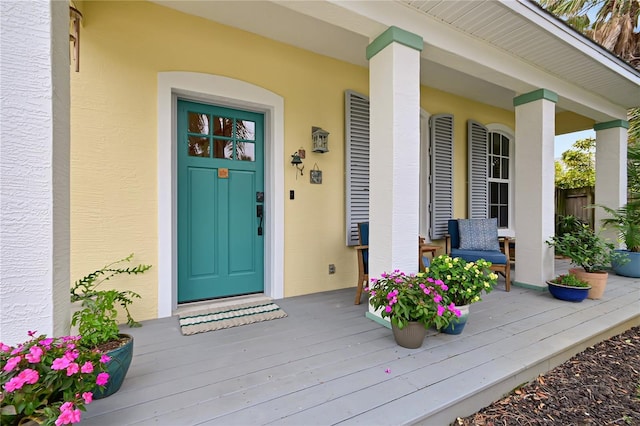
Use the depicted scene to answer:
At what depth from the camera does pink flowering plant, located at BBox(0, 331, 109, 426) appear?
0.95 meters

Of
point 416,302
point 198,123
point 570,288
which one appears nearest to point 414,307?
point 416,302

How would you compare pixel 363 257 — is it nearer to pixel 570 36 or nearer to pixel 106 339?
pixel 106 339

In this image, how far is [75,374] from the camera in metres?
1.07

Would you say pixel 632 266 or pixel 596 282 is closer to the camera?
pixel 596 282

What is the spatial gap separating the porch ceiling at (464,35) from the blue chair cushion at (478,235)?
69.4 inches

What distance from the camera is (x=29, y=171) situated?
45.3 inches

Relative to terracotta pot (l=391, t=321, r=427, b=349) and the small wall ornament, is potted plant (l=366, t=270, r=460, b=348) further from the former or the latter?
the small wall ornament

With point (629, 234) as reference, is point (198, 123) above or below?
above

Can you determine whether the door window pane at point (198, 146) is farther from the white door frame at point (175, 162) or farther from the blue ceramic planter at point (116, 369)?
the blue ceramic planter at point (116, 369)

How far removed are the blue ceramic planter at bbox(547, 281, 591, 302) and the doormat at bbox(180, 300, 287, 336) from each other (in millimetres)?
2920

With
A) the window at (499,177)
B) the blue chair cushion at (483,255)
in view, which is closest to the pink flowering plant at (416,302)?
the blue chair cushion at (483,255)

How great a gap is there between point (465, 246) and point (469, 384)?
2.76 metres

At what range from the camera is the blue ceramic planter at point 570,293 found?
2975mm

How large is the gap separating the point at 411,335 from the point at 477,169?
12.5 feet
